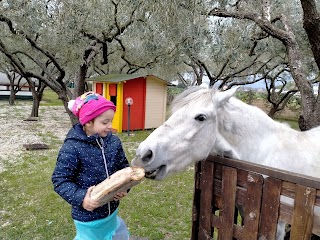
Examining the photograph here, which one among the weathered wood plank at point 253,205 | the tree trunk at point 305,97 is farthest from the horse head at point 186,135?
the tree trunk at point 305,97

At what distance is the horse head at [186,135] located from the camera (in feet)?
6.38

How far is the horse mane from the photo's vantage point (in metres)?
2.12

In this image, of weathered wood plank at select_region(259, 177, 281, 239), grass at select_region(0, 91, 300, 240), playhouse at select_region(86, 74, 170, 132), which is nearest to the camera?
weathered wood plank at select_region(259, 177, 281, 239)

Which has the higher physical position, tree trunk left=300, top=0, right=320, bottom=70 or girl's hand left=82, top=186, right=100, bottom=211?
tree trunk left=300, top=0, right=320, bottom=70

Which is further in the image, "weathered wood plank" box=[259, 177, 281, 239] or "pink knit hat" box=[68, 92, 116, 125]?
"pink knit hat" box=[68, 92, 116, 125]

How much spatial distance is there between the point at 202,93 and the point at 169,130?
384mm

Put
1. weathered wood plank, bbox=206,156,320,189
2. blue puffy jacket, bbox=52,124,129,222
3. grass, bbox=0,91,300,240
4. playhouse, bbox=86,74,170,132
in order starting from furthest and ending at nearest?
playhouse, bbox=86,74,170,132 → grass, bbox=0,91,300,240 → blue puffy jacket, bbox=52,124,129,222 → weathered wood plank, bbox=206,156,320,189

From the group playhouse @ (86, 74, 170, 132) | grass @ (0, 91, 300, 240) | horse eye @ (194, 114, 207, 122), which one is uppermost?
horse eye @ (194, 114, 207, 122)

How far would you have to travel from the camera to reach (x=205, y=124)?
6.77 feet

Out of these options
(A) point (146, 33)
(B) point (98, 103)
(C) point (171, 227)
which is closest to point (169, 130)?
(B) point (98, 103)

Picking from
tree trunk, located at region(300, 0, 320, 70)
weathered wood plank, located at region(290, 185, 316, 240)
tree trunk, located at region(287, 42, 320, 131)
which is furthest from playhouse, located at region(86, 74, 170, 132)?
weathered wood plank, located at region(290, 185, 316, 240)

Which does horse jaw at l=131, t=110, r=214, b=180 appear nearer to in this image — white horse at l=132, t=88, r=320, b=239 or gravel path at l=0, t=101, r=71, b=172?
white horse at l=132, t=88, r=320, b=239

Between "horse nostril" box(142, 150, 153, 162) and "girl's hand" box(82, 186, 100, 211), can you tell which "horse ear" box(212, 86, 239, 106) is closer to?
"horse nostril" box(142, 150, 153, 162)

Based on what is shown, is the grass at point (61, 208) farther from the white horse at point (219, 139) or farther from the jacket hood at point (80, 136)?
the jacket hood at point (80, 136)
